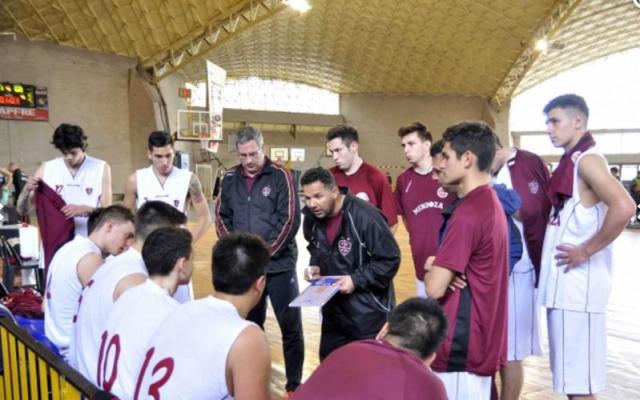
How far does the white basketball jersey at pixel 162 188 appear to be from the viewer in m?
3.96

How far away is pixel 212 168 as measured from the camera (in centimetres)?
2680

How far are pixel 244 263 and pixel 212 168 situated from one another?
25613mm

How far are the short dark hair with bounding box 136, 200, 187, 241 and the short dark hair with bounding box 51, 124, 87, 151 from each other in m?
1.48

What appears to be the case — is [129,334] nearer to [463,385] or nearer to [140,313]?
[140,313]

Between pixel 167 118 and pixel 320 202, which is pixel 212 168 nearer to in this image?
pixel 167 118

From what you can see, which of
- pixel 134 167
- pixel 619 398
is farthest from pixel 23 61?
pixel 619 398

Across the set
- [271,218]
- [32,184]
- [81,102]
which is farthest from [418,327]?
[81,102]

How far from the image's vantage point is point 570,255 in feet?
8.09

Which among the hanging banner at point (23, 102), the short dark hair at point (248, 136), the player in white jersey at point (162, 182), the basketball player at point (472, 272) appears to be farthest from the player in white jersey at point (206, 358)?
the hanging banner at point (23, 102)

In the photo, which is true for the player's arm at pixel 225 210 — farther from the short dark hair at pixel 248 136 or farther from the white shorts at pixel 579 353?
the white shorts at pixel 579 353

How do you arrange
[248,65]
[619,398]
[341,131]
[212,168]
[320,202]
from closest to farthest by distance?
[320,202] < [619,398] < [341,131] < [212,168] < [248,65]

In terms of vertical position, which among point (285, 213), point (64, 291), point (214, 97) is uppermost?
point (214, 97)

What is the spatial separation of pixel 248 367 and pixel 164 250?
76 cm

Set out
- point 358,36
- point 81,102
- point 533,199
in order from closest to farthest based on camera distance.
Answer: point 533,199 → point 81,102 → point 358,36
